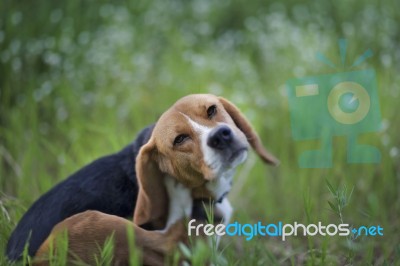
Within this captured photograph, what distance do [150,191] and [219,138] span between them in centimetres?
34

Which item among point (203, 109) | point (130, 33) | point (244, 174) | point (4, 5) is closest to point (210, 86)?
point (244, 174)

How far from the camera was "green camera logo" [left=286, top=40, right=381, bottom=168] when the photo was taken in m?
2.88

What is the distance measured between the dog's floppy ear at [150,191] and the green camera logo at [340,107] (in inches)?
35.9

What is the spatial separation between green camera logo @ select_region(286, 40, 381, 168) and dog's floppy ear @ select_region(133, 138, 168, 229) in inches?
35.9

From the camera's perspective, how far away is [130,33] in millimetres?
5371

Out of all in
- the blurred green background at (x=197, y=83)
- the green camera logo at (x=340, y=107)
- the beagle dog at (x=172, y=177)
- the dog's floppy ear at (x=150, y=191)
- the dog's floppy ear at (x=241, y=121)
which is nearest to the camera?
the beagle dog at (x=172, y=177)

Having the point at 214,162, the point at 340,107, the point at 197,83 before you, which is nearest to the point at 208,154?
the point at 214,162

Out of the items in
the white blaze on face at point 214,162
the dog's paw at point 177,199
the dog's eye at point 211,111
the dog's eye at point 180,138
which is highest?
the dog's eye at point 211,111

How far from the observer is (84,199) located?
2.43 metres

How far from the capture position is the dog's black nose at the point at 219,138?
90.4 inches

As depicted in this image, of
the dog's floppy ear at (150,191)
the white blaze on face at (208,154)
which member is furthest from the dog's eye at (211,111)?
the dog's floppy ear at (150,191)

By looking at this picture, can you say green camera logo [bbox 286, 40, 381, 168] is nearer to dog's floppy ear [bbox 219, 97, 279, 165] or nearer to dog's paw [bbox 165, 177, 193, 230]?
dog's floppy ear [bbox 219, 97, 279, 165]

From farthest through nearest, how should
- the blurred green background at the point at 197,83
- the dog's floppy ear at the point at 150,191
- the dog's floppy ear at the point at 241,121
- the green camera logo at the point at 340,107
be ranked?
the blurred green background at the point at 197,83 < the green camera logo at the point at 340,107 < the dog's floppy ear at the point at 241,121 < the dog's floppy ear at the point at 150,191

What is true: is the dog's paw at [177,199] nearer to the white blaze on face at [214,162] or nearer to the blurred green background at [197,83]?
the white blaze on face at [214,162]
